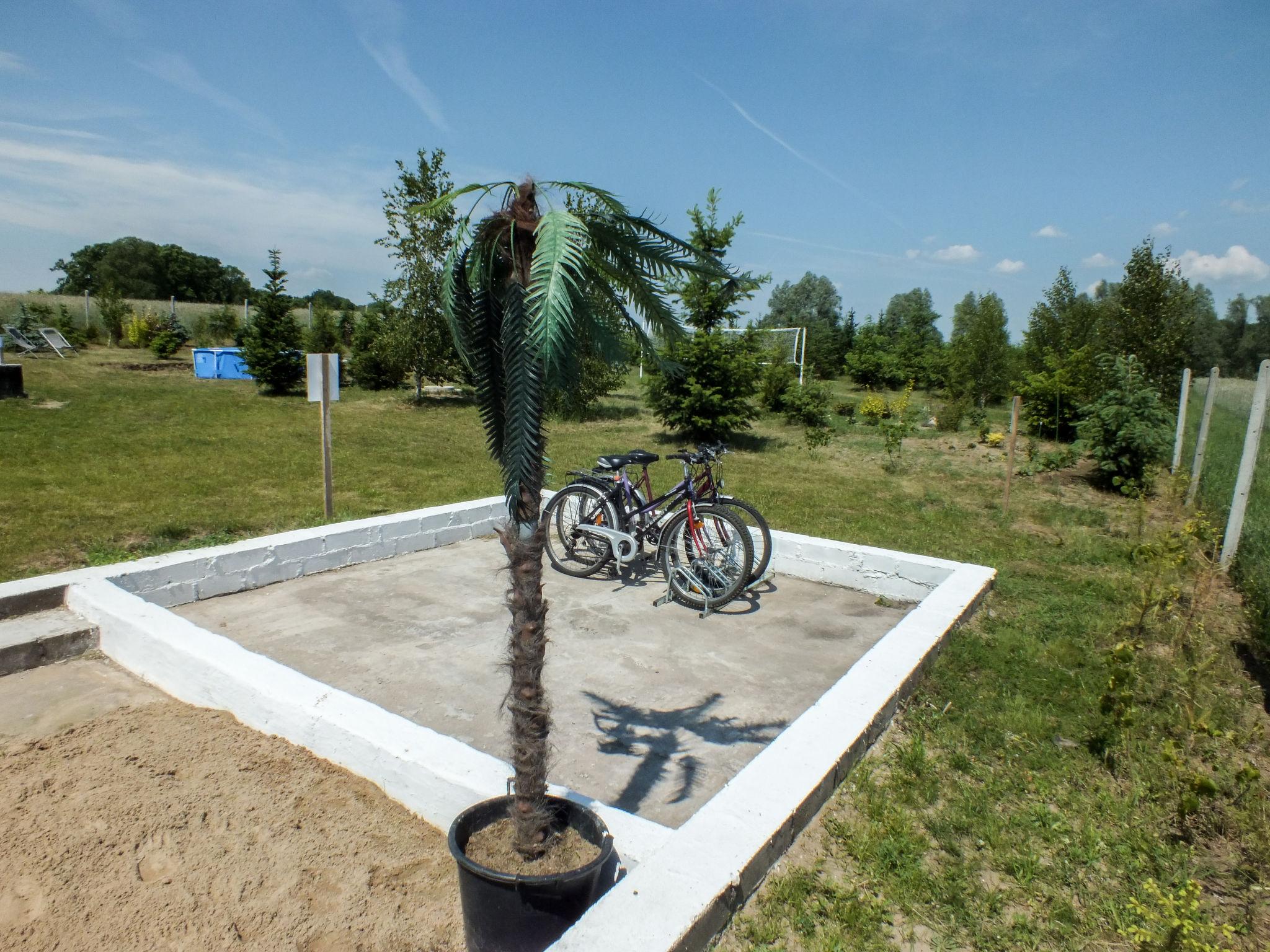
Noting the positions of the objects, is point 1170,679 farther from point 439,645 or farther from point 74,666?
point 74,666

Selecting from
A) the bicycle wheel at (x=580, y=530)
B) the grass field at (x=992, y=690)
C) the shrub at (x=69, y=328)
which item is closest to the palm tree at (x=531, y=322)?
the grass field at (x=992, y=690)

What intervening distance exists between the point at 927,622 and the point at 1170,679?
131cm

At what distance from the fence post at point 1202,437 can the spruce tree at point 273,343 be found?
17.6m

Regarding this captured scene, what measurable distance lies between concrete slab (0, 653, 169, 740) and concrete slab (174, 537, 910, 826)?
673 mm

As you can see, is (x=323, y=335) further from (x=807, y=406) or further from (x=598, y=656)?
(x=598, y=656)

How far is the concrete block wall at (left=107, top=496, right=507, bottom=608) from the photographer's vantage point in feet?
15.9

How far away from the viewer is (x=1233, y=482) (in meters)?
7.29

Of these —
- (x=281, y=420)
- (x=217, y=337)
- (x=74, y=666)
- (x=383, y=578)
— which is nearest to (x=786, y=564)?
(x=383, y=578)

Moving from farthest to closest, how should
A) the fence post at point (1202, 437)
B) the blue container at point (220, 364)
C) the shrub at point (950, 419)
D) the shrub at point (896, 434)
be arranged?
1. the blue container at point (220, 364)
2. the shrub at point (950, 419)
3. the shrub at point (896, 434)
4. the fence post at point (1202, 437)

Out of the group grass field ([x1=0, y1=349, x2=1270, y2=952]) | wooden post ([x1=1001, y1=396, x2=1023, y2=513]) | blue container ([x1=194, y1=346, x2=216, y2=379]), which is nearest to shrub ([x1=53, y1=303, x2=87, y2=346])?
blue container ([x1=194, y1=346, x2=216, y2=379])

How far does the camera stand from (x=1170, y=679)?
4.20m

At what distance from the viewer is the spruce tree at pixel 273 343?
17.9 meters

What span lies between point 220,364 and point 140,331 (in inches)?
271

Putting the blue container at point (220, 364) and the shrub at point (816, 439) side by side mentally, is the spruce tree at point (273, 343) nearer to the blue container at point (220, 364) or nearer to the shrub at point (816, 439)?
the blue container at point (220, 364)
